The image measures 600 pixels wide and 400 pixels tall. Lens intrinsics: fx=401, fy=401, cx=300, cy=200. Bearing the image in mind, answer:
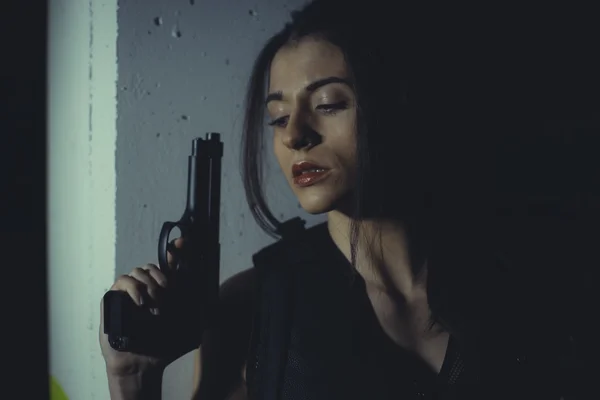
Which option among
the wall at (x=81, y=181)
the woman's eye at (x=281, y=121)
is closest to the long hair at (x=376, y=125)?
the woman's eye at (x=281, y=121)

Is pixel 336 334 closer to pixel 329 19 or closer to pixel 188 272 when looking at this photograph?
pixel 188 272

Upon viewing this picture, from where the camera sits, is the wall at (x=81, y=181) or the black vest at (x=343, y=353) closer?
the black vest at (x=343, y=353)

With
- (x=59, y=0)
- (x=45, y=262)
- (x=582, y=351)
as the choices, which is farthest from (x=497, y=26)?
(x=45, y=262)

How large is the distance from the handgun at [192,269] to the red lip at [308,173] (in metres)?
0.15

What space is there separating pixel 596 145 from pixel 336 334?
0.64 meters

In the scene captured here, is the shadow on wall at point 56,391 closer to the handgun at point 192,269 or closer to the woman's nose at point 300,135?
the handgun at point 192,269

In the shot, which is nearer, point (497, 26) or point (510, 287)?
point (510, 287)

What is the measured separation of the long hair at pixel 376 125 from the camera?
0.56m

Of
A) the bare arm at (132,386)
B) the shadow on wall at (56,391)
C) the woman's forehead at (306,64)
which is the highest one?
the woman's forehead at (306,64)

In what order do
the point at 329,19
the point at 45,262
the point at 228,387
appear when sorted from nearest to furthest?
1. the point at 329,19
2. the point at 228,387
3. the point at 45,262

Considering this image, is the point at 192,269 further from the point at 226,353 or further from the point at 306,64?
the point at 306,64

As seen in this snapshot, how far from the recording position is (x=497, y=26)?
788 millimetres

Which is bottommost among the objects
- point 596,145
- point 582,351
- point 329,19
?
point 582,351

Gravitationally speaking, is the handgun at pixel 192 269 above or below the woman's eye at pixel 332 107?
below
